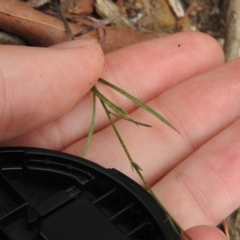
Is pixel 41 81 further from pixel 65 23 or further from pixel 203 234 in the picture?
pixel 203 234

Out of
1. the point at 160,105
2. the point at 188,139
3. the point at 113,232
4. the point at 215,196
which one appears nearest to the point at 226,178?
the point at 215,196

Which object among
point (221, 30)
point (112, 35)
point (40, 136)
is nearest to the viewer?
point (40, 136)

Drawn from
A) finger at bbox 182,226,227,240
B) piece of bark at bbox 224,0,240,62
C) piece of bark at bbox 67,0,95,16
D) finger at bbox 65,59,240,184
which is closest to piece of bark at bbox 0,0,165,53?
piece of bark at bbox 67,0,95,16

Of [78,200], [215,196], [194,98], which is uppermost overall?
[78,200]

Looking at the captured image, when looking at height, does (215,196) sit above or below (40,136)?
below

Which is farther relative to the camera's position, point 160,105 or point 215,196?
point 160,105

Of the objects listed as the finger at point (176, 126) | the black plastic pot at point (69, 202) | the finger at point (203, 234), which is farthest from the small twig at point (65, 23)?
the finger at point (203, 234)

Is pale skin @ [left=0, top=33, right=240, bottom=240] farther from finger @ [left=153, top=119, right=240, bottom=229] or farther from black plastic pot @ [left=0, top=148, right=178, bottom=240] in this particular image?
black plastic pot @ [left=0, top=148, right=178, bottom=240]

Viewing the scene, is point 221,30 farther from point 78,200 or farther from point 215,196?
point 78,200
